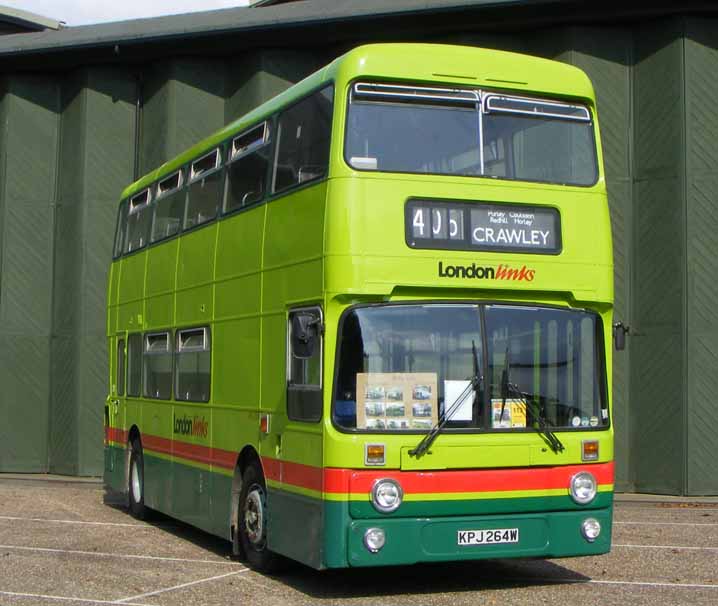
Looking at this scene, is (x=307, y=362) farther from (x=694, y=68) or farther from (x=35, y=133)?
(x=35, y=133)

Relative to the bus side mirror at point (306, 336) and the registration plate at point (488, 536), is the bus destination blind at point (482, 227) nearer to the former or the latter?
the bus side mirror at point (306, 336)

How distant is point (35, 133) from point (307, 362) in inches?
621

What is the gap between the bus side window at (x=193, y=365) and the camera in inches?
523

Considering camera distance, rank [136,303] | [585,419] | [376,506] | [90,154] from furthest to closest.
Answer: [90,154] < [136,303] < [585,419] < [376,506]

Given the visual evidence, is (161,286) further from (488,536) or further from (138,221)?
(488,536)

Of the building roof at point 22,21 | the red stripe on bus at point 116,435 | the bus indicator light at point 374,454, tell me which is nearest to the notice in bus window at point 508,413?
the bus indicator light at point 374,454

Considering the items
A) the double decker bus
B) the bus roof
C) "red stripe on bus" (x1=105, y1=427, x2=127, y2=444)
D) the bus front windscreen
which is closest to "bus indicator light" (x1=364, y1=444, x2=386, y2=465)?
the double decker bus

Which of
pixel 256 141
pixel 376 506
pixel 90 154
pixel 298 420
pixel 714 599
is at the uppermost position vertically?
pixel 90 154

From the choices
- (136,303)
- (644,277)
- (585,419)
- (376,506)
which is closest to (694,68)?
(644,277)

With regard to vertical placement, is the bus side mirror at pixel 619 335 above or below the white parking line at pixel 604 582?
above

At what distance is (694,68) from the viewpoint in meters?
19.8

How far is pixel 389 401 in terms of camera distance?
986 centimetres

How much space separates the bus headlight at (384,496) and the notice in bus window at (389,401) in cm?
42

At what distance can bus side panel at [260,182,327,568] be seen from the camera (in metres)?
10.1
